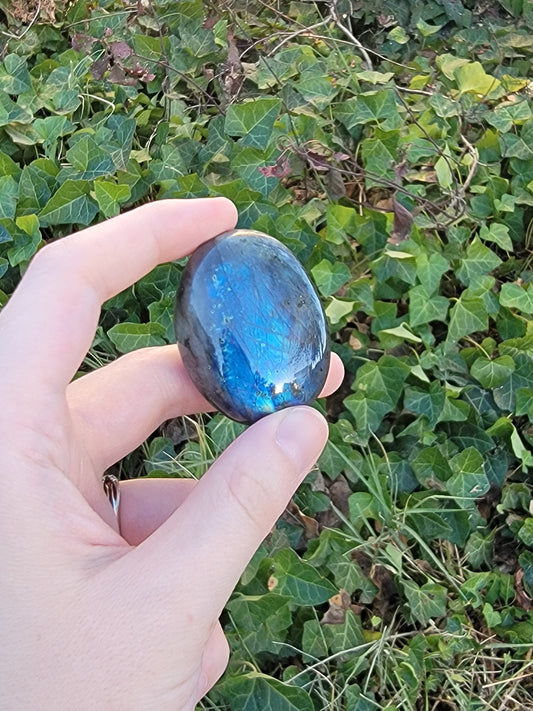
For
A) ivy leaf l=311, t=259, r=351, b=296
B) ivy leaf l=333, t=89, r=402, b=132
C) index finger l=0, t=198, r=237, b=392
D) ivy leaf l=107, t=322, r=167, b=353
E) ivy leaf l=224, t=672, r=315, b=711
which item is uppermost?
index finger l=0, t=198, r=237, b=392

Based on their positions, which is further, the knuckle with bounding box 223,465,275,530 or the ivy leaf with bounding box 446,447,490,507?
the ivy leaf with bounding box 446,447,490,507

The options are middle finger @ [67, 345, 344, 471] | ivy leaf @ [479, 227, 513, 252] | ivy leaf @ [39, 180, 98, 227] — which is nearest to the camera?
middle finger @ [67, 345, 344, 471]

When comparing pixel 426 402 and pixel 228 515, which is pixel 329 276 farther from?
pixel 228 515

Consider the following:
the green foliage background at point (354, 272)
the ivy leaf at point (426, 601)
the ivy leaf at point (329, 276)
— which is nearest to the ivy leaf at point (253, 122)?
the green foliage background at point (354, 272)

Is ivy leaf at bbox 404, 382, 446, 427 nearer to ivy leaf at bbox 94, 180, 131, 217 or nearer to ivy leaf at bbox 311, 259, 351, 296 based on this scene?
ivy leaf at bbox 311, 259, 351, 296

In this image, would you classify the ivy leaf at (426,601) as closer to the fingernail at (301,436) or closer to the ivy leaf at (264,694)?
the ivy leaf at (264,694)

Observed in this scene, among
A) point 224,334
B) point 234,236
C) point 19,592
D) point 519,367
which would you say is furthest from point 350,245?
point 19,592

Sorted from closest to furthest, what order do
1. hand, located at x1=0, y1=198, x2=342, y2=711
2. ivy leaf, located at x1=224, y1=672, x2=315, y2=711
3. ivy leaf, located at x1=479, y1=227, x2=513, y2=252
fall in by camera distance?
hand, located at x1=0, y1=198, x2=342, y2=711, ivy leaf, located at x1=224, y1=672, x2=315, y2=711, ivy leaf, located at x1=479, y1=227, x2=513, y2=252

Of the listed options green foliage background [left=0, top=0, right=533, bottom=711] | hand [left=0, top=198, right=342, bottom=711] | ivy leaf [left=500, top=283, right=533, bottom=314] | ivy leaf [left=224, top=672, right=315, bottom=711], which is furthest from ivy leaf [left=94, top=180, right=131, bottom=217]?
ivy leaf [left=224, top=672, right=315, bottom=711]
